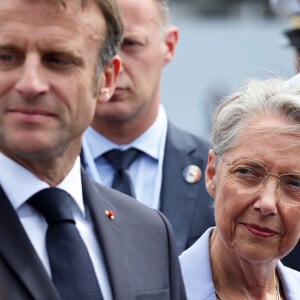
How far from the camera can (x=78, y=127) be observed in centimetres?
333

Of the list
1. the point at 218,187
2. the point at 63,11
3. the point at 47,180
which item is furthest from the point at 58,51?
the point at 218,187

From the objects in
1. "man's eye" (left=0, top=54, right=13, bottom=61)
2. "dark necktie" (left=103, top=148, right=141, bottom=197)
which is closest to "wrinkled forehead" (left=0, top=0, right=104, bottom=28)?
"man's eye" (left=0, top=54, right=13, bottom=61)

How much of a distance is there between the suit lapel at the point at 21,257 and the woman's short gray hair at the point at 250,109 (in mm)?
1050

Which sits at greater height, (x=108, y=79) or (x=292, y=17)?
(x=108, y=79)

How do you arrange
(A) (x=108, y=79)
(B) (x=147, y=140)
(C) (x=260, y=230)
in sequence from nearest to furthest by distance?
(A) (x=108, y=79)
(C) (x=260, y=230)
(B) (x=147, y=140)

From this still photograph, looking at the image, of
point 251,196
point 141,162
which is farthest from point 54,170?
point 141,162

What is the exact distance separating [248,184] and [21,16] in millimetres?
1082

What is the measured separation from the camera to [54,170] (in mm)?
3314

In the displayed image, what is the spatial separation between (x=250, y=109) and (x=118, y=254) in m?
0.91

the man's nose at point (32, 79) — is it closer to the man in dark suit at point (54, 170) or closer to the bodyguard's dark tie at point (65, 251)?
the man in dark suit at point (54, 170)

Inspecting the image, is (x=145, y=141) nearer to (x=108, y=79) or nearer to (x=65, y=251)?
(x=108, y=79)

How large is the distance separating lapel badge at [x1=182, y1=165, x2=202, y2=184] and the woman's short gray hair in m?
1.38

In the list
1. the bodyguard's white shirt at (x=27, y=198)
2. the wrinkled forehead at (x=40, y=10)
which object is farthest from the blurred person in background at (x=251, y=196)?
the wrinkled forehead at (x=40, y=10)

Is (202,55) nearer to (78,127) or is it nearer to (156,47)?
(156,47)
